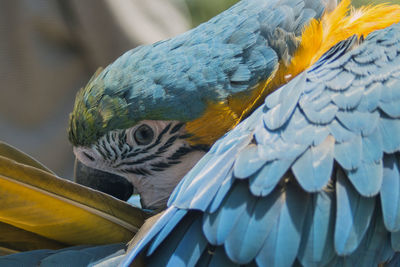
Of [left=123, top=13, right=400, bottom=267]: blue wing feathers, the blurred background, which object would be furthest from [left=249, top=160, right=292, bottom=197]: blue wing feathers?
the blurred background

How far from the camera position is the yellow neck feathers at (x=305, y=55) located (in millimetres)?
1022

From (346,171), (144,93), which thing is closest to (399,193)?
(346,171)

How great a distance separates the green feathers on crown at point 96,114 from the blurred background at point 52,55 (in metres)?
0.91

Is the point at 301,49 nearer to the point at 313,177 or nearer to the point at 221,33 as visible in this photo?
the point at 221,33

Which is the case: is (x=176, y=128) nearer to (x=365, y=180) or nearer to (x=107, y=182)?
(x=107, y=182)

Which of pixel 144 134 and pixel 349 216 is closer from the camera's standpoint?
pixel 349 216

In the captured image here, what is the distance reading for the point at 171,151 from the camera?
1070mm

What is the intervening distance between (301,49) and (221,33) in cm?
17

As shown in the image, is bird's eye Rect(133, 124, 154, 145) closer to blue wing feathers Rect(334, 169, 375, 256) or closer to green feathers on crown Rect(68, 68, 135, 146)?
green feathers on crown Rect(68, 68, 135, 146)

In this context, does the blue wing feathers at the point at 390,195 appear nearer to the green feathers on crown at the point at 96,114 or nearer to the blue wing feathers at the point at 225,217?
the blue wing feathers at the point at 225,217

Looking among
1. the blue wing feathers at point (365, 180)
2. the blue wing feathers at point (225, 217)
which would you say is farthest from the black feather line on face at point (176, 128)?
the blue wing feathers at point (365, 180)

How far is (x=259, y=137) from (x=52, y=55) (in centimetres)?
134

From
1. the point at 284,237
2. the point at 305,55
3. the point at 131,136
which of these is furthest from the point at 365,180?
the point at 131,136

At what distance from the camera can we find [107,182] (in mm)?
1115
